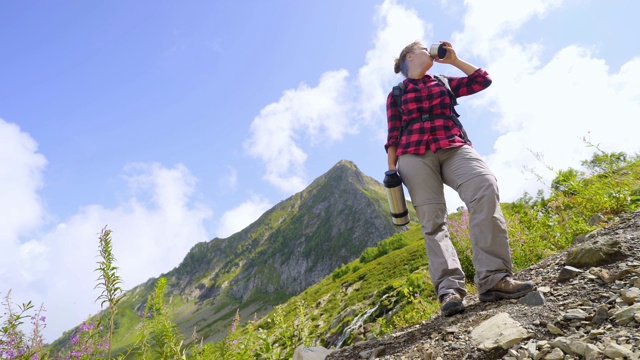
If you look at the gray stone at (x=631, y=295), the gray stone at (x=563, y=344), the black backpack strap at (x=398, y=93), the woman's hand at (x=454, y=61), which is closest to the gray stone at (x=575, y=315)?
the gray stone at (x=631, y=295)

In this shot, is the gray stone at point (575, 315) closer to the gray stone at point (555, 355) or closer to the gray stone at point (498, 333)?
the gray stone at point (498, 333)

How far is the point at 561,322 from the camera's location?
7.57 feet

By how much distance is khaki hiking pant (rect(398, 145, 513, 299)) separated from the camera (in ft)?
11.1

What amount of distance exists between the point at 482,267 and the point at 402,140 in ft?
5.37

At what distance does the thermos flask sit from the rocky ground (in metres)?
1.31

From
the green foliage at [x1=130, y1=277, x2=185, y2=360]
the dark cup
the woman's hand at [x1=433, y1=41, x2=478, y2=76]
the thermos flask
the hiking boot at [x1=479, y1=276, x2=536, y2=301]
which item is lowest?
the hiking boot at [x1=479, y1=276, x2=536, y2=301]

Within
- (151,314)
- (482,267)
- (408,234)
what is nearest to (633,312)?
(482,267)

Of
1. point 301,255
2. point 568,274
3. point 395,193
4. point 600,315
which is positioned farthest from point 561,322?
point 301,255

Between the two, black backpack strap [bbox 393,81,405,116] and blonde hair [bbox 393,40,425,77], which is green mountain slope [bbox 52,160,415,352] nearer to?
blonde hair [bbox 393,40,425,77]

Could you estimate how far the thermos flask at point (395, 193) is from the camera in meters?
4.10

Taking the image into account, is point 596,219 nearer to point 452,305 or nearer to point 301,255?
point 452,305

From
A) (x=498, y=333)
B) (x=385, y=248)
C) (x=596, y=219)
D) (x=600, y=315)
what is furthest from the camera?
(x=385, y=248)

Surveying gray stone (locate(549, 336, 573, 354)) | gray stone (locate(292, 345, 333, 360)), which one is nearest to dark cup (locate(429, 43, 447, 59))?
gray stone (locate(549, 336, 573, 354))

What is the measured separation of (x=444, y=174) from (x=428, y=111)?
2.48ft
